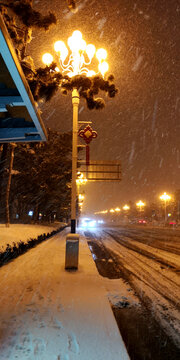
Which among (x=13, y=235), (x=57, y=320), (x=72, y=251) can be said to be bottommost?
(x=57, y=320)

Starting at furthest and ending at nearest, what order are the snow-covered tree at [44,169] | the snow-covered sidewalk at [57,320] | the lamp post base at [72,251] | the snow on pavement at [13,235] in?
1. the snow-covered tree at [44,169]
2. the snow on pavement at [13,235]
3. the lamp post base at [72,251]
4. the snow-covered sidewalk at [57,320]

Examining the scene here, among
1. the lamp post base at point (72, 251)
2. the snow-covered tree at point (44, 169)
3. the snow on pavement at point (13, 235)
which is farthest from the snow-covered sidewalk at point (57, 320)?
the snow-covered tree at point (44, 169)

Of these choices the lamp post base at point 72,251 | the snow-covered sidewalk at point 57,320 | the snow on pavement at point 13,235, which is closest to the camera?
the snow-covered sidewalk at point 57,320

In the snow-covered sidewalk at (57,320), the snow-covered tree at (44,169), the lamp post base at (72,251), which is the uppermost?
the snow-covered tree at (44,169)

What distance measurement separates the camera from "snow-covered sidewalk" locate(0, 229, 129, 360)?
3193 mm

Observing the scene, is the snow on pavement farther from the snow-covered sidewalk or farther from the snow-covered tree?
the snow-covered tree

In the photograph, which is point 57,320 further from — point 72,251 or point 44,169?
point 44,169

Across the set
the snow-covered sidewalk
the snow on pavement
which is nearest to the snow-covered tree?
the snow on pavement

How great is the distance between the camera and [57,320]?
4.14 meters

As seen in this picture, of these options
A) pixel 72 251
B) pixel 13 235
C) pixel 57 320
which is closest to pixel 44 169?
pixel 13 235

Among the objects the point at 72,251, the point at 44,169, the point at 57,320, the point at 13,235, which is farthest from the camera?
the point at 44,169

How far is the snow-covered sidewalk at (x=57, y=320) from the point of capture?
10.5 ft

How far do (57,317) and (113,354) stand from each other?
1431 millimetres

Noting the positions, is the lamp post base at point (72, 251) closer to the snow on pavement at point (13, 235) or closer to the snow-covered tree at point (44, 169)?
the snow on pavement at point (13, 235)
